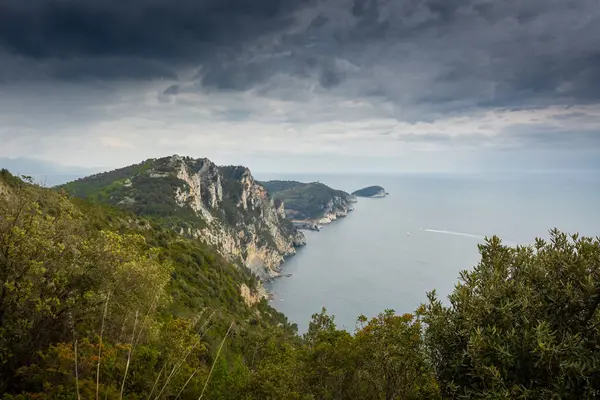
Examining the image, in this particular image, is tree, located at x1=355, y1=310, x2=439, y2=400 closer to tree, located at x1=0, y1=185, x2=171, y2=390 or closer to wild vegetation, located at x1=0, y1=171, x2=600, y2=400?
wild vegetation, located at x1=0, y1=171, x2=600, y2=400

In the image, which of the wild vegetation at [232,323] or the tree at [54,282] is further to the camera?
the tree at [54,282]

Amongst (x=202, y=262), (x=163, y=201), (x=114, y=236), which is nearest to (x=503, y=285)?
(x=114, y=236)

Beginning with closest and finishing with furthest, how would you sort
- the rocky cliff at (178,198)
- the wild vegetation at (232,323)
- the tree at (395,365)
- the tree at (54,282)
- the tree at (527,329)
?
the tree at (527,329) → the wild vegetation at (232,323) → the tree at (54,282) → the tree at (395,365) → the rocky cliff at (178,198)

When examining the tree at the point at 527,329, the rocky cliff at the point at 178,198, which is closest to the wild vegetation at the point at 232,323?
the tree at the point at 527,329

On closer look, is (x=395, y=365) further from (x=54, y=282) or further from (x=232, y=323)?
(x=54, y=282)

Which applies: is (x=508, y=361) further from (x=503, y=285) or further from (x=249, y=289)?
(x=249, y=289)

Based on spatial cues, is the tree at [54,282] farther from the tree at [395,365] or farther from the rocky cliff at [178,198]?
the rocky cliff at [178,198]

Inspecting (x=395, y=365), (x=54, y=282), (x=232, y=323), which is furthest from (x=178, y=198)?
(x=232, y=323)

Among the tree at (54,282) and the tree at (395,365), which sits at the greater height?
the tree at (54,282)
